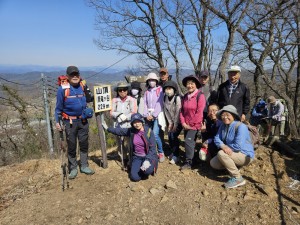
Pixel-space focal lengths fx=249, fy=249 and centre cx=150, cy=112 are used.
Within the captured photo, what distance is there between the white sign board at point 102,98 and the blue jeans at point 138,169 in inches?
43.6

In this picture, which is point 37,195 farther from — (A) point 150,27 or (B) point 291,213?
(A) point 150,27

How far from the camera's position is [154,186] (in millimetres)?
4273

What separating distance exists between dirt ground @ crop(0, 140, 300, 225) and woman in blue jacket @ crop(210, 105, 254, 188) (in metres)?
0.27

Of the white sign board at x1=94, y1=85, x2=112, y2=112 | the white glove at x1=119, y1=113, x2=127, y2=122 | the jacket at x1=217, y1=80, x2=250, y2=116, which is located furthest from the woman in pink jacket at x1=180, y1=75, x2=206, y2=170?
the white sign board at x1=94, y1=85, x2=112, y2=112

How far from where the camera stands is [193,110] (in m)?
4.54

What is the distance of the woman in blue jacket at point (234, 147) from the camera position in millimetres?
3954

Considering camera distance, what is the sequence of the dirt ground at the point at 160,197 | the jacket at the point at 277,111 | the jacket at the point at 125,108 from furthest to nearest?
the jacket at the point at 277,111 < the jacket at the point at 125,108 < the dirt ground at the point at 160,197

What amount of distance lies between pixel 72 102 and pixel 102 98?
1.96 feet

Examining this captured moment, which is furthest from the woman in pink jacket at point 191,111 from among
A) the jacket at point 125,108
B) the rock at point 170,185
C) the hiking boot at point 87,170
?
the hiking boot at point 87,170

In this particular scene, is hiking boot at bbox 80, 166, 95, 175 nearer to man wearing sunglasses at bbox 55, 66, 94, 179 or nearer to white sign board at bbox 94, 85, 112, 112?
man wearing sunglasses at bbox 55, 66, 94, 179

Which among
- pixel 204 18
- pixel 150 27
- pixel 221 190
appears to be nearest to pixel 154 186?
pixel 221 190

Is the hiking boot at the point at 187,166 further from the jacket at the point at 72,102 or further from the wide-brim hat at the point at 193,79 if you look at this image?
the jacket at the point at 72,102

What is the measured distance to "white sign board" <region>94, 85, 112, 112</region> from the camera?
4621mm

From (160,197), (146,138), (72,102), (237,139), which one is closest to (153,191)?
(160,197)
